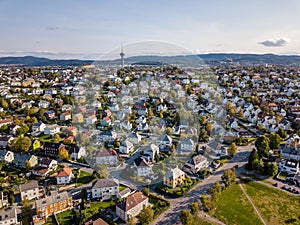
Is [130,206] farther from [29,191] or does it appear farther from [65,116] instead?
[65,116]

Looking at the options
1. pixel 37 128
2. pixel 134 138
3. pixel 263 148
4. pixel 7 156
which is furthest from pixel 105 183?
pixel 37 128

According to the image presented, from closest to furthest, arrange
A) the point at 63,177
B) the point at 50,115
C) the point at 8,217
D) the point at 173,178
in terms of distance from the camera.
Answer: the point at 8,217 → the point at 173,178 → the point at 63,177 → the point at 50,115

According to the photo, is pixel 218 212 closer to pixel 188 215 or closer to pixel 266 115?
pixel 188 215

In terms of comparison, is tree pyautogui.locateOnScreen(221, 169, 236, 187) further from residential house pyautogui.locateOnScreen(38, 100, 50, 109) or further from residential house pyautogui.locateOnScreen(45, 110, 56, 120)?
residential house pyautogui.locateOnScreen(38, 100, 50, 109)

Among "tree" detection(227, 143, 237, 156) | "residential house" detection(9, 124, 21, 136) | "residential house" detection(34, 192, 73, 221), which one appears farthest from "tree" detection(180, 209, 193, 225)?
"residential house" detection(9, 124, 21, 136)

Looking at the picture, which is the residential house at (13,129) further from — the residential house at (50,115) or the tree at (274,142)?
the tree at (274,142)

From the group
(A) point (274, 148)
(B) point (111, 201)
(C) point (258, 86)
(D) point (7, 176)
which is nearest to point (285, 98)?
(C) point (258, 86)
